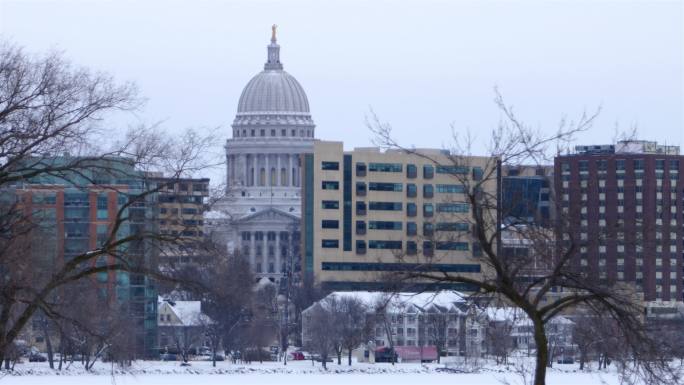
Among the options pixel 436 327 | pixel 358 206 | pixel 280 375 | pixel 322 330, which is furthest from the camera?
pixel 358 206

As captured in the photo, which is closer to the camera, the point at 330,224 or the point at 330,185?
the point at 330,224

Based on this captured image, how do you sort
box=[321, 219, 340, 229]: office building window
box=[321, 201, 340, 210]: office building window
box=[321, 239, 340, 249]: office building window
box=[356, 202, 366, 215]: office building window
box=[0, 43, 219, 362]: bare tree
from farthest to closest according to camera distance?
box=[321, 201, 340, 210]: office building window < box=[321, 219, 340, 229]: office building window < box=[321, 239, 340, 249]: office building window < box=[356, 202, 366, 215]: office building window < box=[0, 43, 219, 362]: bare tree

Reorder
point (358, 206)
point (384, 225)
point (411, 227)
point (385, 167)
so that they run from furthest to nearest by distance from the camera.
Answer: point (358, 206) → point (384, 225) → point (385, 167) → point (411, 227)

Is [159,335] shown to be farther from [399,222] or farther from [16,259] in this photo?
[16,259]

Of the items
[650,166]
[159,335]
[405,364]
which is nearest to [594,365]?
[405,364]

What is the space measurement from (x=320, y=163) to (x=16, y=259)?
137332 millimetres

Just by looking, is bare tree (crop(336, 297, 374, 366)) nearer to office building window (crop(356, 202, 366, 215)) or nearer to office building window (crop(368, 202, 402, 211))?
office building window (crop(368, 202, 402, 211))

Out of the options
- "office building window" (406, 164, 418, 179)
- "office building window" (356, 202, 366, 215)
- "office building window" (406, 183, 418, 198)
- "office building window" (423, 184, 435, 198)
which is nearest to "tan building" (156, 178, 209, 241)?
"office building window" (423, 184, 435, 198)

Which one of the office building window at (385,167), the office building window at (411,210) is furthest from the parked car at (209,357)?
the office building window at (385,167)

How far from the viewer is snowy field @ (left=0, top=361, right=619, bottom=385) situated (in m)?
71.6

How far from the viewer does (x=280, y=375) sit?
281 ft

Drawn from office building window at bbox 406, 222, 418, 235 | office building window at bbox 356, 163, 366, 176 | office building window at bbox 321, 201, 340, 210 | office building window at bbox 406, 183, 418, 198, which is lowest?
office building window at bbox 406, 222, 418, 235

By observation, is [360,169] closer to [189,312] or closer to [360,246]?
[360,246]

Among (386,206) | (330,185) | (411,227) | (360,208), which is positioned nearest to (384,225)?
(386,206)
